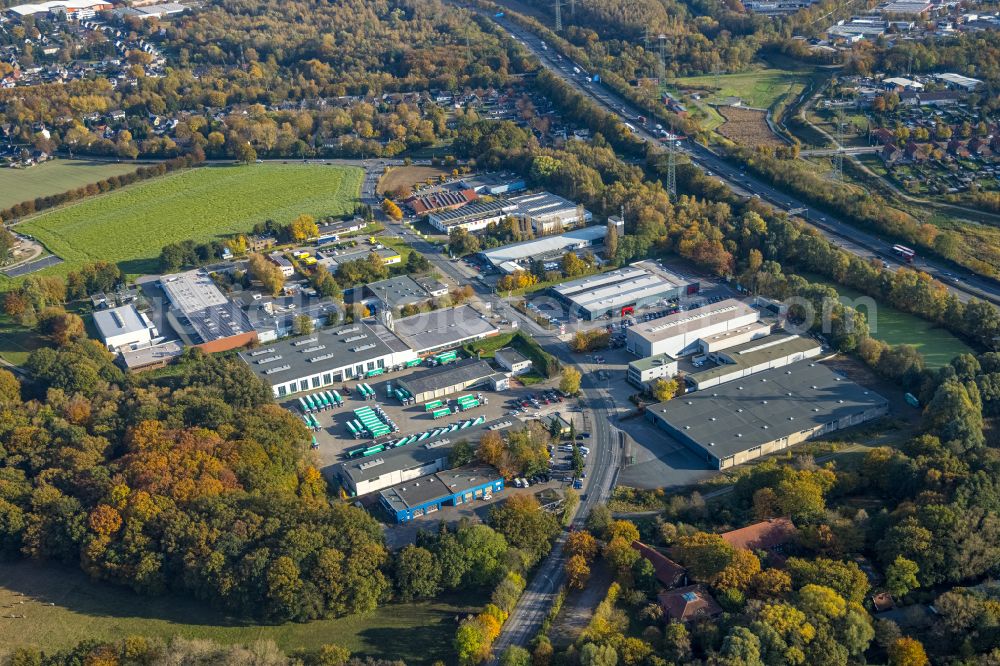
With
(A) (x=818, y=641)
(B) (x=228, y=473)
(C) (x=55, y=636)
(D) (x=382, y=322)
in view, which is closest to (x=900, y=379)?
(A) (x=818, y=641)

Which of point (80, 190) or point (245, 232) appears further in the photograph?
point (80, 190)

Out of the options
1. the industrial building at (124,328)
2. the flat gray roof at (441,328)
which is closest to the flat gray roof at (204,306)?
A: the industrial building at (124,328)

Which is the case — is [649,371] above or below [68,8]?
below

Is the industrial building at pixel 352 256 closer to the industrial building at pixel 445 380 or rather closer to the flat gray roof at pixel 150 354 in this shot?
the flat gray roof at pixel 150 354

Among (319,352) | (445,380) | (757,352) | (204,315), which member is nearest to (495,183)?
(204,315)

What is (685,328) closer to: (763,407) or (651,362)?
(651,362)

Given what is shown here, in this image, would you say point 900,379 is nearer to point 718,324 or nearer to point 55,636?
point 718,324

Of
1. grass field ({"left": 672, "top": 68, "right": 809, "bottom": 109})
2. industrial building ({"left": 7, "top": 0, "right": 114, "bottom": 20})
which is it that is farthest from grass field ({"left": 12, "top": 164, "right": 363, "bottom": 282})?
industrial building ({"left": 7, "top": 0, "right": 114, "bottom": 20})
